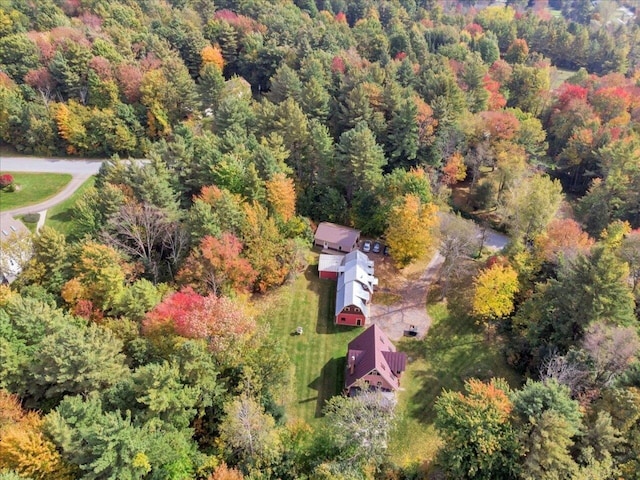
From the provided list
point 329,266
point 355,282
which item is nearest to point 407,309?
point 355,282

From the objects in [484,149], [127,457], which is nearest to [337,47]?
[484,149]

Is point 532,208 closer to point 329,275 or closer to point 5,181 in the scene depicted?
point 329,275

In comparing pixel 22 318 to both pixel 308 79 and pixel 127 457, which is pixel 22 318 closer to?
pixel 127 457

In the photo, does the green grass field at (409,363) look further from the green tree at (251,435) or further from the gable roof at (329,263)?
the green tree at (251,435)

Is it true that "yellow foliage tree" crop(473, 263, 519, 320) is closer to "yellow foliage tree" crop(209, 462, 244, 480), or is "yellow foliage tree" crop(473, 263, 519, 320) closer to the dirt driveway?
the dirt driveway

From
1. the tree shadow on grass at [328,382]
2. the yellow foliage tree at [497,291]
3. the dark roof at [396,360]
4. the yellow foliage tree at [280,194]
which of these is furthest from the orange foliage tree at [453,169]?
the tree shadow on grass at [328,382]

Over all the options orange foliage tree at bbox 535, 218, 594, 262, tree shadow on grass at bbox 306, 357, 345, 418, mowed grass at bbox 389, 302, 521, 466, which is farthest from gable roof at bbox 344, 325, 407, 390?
orange foliage tree at bbox 535, 218, 594, 262

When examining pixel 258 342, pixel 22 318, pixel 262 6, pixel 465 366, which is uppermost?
pixel 262 6
